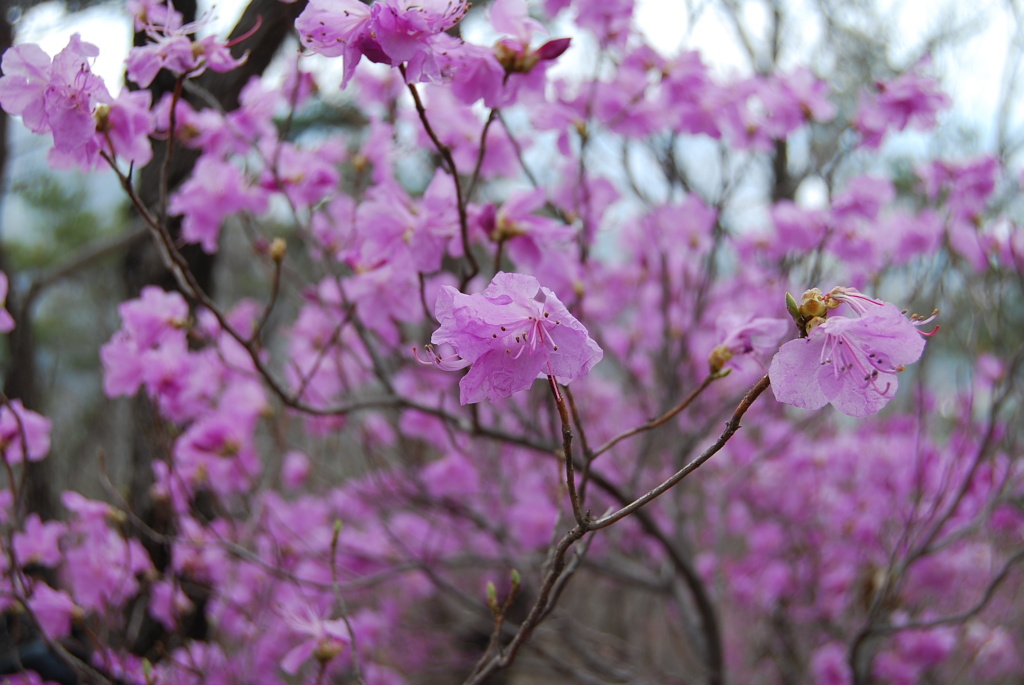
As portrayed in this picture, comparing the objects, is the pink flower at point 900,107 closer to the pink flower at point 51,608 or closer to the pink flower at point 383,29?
the pink flower at point 383,29

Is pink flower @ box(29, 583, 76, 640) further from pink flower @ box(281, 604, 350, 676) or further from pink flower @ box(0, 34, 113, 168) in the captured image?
pink flower @ box(0, 34, 113, 168)

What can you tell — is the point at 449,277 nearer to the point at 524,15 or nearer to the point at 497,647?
the point at 524,15

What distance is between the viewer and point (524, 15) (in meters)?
1.17

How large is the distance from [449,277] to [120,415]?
481 centimetres

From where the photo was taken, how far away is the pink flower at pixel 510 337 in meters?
0.77

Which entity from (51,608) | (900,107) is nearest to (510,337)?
(51,608)

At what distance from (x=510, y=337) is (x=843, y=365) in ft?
1.34

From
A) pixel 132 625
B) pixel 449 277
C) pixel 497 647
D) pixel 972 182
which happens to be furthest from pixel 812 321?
pixel 132 625

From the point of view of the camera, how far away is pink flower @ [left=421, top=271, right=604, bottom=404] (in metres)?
0.77

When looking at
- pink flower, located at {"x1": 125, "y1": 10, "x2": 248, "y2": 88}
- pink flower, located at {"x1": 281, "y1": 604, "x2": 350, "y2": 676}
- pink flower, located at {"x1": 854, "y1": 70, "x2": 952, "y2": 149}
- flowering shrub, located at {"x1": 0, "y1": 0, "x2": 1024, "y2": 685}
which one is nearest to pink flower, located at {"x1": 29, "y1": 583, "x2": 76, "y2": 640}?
flowering shrub, located at {"x1": 0, "y1": 0, "x2": 1024, "y2": 685}

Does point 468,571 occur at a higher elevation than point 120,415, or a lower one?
lower

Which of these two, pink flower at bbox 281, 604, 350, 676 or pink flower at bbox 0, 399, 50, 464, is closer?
pink flower at bbox 281, 604, 350, 676

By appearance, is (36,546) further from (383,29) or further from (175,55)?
(383,29)

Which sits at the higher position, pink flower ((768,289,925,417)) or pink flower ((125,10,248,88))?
pink flower ((125,10,248,88))
